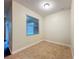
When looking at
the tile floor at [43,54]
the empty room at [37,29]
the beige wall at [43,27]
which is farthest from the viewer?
the beige wall at [43,27]

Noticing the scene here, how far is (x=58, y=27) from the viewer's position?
17.1 feet

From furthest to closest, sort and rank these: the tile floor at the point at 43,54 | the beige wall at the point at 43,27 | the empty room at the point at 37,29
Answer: the beige wall at the point at 43,27, the empty room at the point at 37,29, the tile floor at the point at 43,54

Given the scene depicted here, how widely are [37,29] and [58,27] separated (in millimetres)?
1650

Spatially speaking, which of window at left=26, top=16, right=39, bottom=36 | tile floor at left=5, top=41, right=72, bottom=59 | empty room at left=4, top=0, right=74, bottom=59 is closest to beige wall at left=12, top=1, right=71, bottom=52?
empty room at left=4, top=0, right=74, bottom=59

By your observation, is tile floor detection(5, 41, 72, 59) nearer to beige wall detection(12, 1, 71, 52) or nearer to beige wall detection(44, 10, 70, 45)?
beige wall detection(12, 1, 71, 52)

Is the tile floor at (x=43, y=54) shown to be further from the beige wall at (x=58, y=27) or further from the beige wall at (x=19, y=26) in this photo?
the beige wall at (x=58, y=27)

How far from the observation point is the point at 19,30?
359 cm

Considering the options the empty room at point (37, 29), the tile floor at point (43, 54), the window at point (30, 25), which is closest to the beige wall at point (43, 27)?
the empty room at point (37, 29)

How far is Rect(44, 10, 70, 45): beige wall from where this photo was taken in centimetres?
Result: 470

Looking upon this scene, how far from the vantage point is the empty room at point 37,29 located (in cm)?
322

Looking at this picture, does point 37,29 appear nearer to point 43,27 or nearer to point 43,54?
point 43,27

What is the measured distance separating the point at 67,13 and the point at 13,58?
4.13 m

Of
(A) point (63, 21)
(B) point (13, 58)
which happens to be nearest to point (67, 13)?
(A) point (63, 21)
